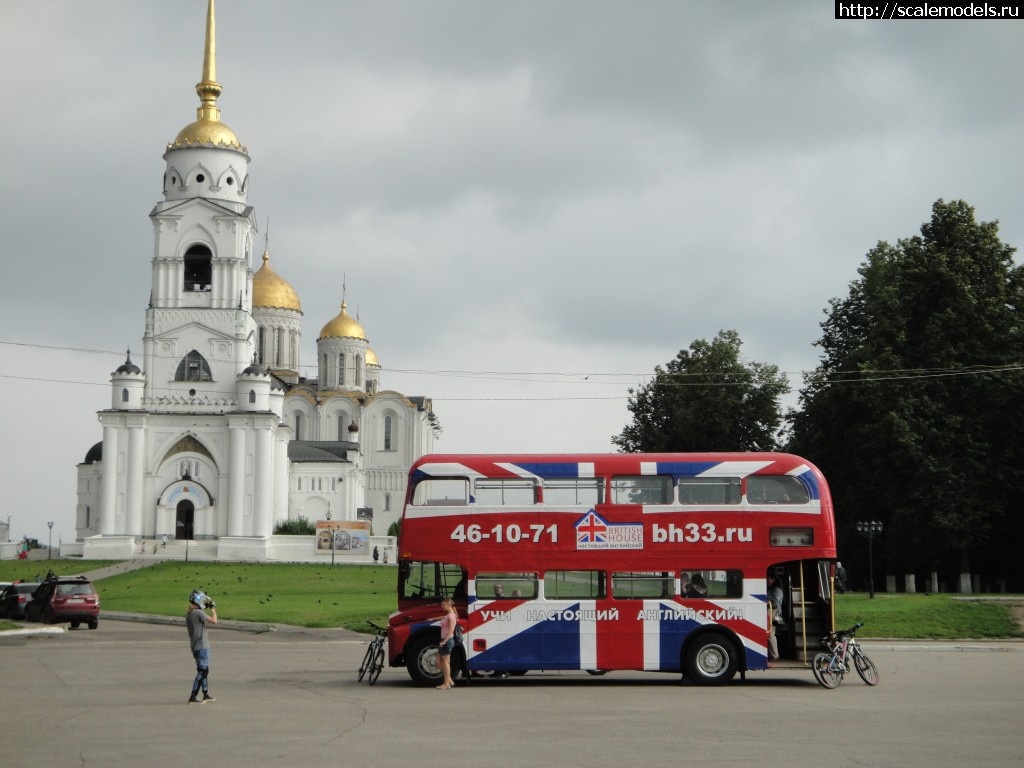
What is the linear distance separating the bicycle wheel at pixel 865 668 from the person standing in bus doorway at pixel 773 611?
1.32 meters

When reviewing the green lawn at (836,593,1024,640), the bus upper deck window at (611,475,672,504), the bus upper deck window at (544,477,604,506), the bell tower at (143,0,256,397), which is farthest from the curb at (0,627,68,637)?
the bell tower at (143,0,256,397)

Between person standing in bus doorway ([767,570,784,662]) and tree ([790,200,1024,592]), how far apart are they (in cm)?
2866

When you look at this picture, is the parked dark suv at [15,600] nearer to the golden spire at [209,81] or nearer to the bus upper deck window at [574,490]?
the bus upper deck window at [574,490]

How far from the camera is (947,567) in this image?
191ft

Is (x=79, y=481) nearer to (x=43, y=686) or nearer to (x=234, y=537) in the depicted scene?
(x=234, y=537)

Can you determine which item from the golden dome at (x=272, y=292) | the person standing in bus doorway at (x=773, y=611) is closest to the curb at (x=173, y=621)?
the person standing in bus doorway at (x=773, y=611)

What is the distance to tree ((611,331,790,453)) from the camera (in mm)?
71812

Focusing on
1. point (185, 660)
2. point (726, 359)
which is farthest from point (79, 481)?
point (185, 660)

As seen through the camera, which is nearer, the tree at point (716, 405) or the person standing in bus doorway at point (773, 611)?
the person standing in bus doorway at point (773, 611)

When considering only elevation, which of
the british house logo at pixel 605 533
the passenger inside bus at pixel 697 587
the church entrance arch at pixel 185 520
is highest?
the church entrance arch at pixel 185 520

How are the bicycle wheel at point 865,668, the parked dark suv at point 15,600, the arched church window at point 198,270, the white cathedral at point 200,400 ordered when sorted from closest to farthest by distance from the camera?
the bicycle wheel at point 865,668
the parked dark suv at point 15,600
the white cathedral at point 200,400
the arched church window at point 198,270

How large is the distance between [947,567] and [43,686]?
44.2 metres

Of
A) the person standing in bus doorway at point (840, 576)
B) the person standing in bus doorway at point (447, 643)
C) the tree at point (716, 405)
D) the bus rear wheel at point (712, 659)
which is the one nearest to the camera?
the person standing in bus doorway at point (447, 643)

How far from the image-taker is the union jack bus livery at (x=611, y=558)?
23188 mm
